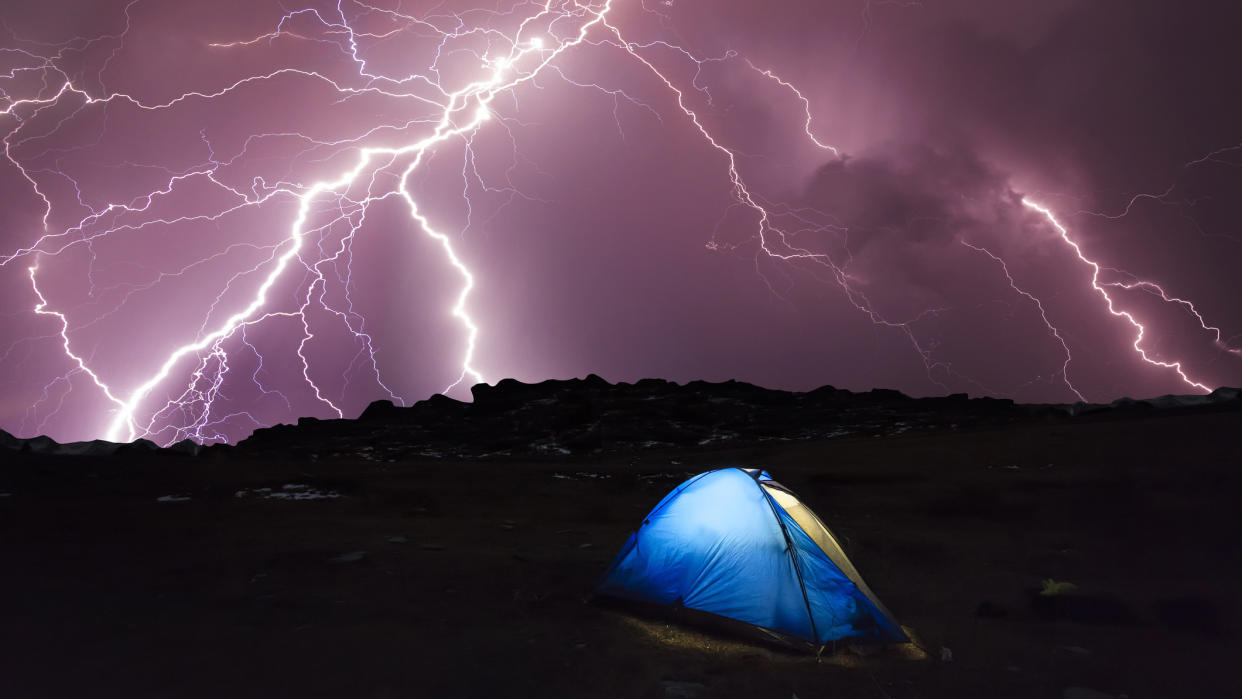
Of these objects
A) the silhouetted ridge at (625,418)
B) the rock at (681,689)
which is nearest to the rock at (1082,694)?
the rock at (681,689)

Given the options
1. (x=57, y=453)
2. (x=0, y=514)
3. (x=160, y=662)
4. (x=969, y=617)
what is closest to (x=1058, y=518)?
(x=969, y=617)

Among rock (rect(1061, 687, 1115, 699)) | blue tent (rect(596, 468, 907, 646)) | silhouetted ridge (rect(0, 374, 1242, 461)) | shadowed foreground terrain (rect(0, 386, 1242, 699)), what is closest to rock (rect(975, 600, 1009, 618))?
shadowed foreground terrain (rect(0, 386, 1242, 699))

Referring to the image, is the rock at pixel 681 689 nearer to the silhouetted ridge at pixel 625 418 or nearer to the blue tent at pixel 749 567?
the blue tent at pixel 749 567

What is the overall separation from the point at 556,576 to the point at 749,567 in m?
2.37

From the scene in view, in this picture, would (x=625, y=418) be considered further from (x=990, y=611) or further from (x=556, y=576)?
(x=990, y=611)

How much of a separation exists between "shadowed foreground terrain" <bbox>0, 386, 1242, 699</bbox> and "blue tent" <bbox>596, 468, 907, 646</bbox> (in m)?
0.26

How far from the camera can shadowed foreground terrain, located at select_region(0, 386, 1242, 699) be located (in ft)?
15.3

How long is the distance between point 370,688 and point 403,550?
375 cm

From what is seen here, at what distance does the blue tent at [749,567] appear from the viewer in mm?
5328

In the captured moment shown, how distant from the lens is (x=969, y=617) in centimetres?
612

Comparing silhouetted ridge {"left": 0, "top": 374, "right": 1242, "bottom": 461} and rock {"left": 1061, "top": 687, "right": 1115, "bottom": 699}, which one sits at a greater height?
silhouetted ridge {"left": 0, "top": 374, "right": 1242, "bottom": 461}

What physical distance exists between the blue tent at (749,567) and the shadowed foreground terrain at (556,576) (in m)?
0.26

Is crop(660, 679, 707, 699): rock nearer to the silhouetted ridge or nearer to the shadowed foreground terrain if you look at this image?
the shadowed foreground terrain

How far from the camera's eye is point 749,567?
557 cm
